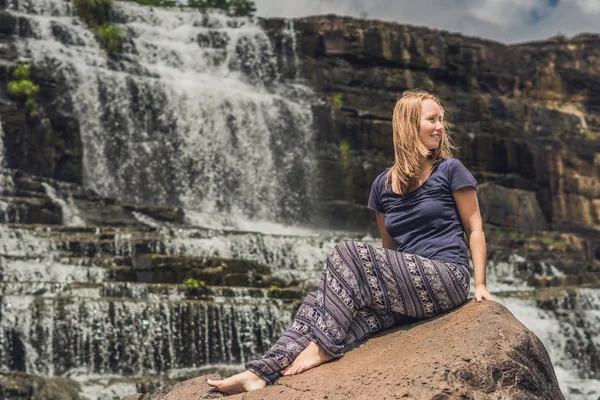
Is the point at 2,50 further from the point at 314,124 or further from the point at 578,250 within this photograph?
the point at 578,250

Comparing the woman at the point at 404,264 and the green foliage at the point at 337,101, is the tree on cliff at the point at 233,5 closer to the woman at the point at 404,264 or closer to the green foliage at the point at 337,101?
the green foliage at the point at 337,101

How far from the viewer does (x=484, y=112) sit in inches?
1246

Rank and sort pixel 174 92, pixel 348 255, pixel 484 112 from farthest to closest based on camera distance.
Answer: pixel 484 112
pixel 174 92
pixel 348 255

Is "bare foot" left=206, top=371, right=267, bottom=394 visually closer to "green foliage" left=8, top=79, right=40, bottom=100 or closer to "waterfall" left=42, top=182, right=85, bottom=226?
"waterfall" left=42, top=182, right=85, bottom=226

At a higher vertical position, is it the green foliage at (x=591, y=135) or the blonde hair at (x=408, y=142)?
the green foliage at (x=591, y=135)

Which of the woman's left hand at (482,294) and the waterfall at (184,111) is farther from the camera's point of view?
the waterfall at (184,111)

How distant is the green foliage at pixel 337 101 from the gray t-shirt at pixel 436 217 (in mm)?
24039

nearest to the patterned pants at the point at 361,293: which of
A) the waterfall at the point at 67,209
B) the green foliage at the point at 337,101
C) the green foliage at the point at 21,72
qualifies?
the waterfall at the point at 67,209

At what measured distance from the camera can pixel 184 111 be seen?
26.9 meters

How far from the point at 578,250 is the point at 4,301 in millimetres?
17462

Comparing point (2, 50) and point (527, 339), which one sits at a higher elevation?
point (2, 50)

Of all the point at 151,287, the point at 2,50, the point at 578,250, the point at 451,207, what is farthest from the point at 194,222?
the point at 451,207

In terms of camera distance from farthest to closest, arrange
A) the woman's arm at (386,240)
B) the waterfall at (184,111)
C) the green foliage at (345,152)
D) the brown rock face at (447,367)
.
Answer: the green foliage at (345,152), the waterfall at (184,111), the woman's arm at (386,240), the brown rock face at (447,367)

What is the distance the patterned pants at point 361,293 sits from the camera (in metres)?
4.97
